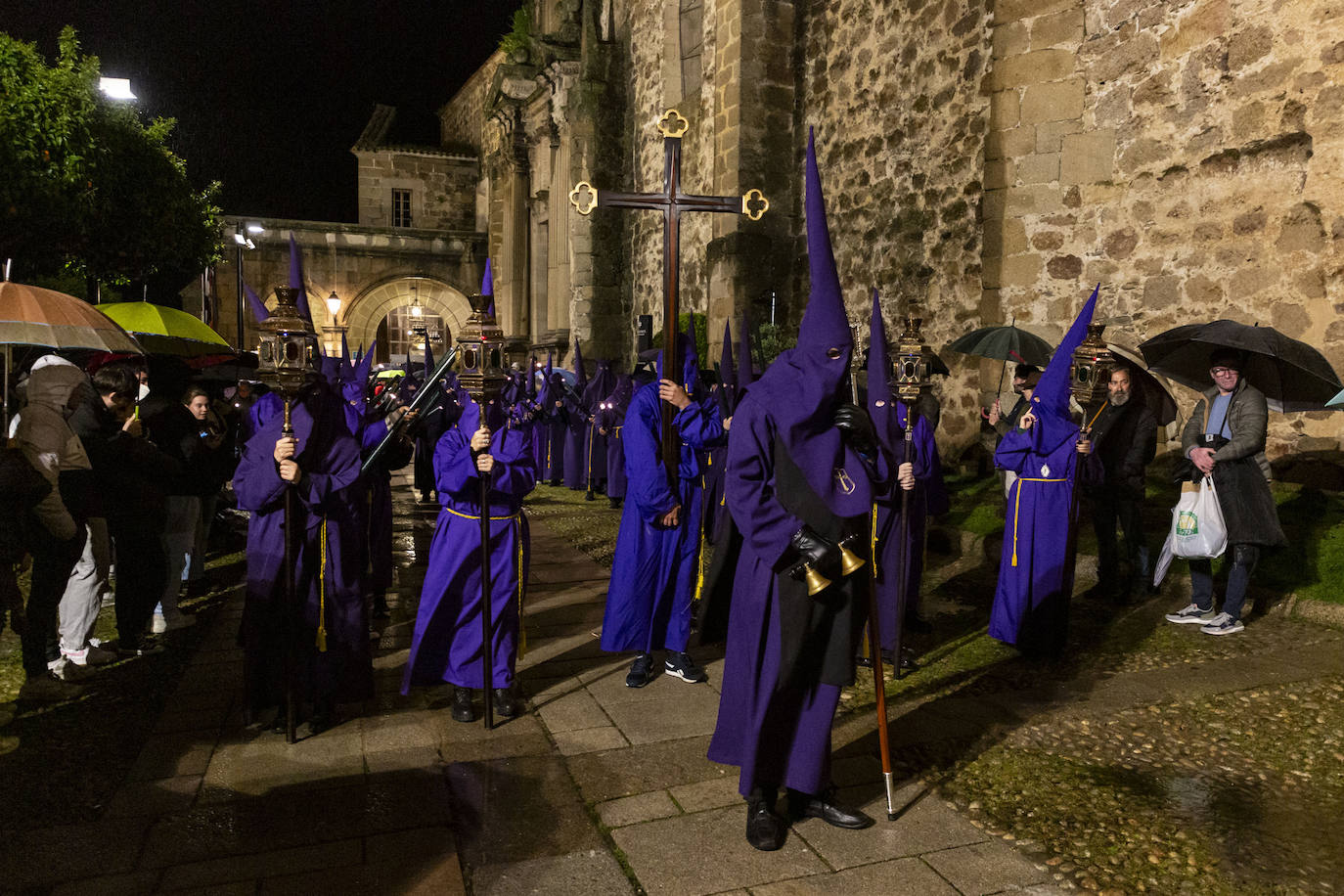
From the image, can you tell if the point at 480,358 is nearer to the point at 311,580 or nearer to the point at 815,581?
the point at 311,580

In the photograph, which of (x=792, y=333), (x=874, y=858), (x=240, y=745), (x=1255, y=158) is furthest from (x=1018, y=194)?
(x=240, y=745)

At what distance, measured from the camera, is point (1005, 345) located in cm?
750

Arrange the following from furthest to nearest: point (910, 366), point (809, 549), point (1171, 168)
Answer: point (1171, 168) → point (910, 366) → point (809, 549)

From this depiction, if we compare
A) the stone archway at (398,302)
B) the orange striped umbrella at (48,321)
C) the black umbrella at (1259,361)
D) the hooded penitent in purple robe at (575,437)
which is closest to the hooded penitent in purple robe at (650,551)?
the orange striped umbrella at (48,321)

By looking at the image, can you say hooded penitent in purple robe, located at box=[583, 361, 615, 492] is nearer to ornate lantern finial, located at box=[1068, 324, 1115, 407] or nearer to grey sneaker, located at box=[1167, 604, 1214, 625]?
grey sneaker, located at box=[1167, 604, 1214, 625]

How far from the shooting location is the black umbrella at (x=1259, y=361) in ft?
18.7

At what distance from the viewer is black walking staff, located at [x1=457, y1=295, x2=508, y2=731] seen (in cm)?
424

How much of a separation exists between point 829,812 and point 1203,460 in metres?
4.25

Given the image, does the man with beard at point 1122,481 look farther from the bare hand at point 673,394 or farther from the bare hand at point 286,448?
the bare hand at point 286,448

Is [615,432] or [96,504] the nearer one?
[96,504]

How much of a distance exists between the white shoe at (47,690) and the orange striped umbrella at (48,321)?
1834mm

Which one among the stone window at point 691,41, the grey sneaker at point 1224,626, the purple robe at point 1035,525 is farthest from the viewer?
the stone window at point 691,41

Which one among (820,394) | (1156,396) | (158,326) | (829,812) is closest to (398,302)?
(158,326)

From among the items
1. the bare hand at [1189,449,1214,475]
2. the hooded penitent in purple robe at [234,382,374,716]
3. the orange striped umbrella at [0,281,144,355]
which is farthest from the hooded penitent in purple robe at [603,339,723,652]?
the bare hand at [1189,449,1214,475]
